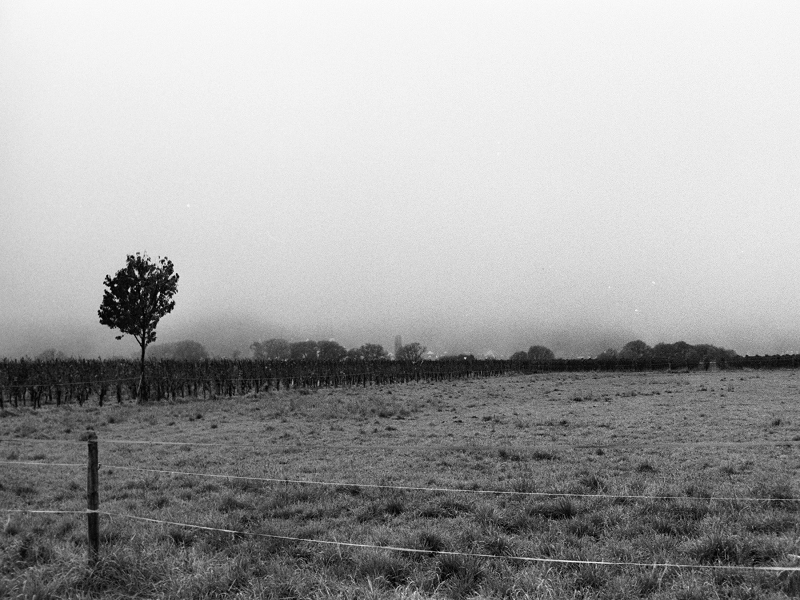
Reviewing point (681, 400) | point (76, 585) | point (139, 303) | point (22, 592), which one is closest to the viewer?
point (22, 592)

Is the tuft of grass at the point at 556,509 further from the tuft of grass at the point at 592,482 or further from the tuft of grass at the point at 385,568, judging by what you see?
the tuft of grass at the point at 385,568

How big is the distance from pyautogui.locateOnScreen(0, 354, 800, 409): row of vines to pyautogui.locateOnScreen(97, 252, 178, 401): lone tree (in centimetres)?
306

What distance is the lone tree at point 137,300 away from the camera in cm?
3362

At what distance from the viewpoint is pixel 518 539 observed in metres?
6.47

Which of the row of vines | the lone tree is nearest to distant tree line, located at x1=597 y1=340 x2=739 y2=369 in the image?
the row of vines

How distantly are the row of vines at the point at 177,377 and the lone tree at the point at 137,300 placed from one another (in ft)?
10.0

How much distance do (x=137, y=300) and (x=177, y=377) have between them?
7930 millimetres

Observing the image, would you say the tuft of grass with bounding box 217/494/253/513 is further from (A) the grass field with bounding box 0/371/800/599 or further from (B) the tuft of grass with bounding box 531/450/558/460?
(B) the tuft of grass with bounding box 531/450/558/460

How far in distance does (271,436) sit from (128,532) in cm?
994

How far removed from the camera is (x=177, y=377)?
39875mm

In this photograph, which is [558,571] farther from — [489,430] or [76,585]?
[489,430]

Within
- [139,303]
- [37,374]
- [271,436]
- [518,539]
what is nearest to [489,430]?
[271,436]

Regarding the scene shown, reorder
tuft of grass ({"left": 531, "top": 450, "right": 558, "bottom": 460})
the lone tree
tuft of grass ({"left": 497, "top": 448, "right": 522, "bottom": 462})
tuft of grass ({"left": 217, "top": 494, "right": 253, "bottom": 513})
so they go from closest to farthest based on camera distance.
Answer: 1. tuft of grass ({"left": 217, "top": 494, "right": 253, "bottom": 513})
2. tuft of grass ({"left": 531, "top": 450, "right": 558, "bottom": 460})
3. tuft of grass ({"left": 497, "top": 448, "right": 522, "bottom": 462})
4. the lone tree

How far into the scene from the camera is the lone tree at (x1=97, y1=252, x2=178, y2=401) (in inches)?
1324
